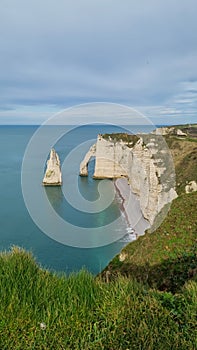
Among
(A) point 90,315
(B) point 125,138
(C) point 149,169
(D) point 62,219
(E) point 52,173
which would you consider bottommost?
(D) point 62,219

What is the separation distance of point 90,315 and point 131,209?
3692 centimetres

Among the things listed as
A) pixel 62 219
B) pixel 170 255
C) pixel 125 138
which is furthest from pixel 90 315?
pixel 125 138

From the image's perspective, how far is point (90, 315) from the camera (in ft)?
11.6

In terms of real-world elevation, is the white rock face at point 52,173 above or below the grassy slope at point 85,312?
above

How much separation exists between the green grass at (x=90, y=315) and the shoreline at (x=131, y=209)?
2619 centimetres

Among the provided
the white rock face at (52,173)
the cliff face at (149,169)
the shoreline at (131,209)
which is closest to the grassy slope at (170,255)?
the cliff face at (149,169)

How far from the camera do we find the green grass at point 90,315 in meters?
3.27

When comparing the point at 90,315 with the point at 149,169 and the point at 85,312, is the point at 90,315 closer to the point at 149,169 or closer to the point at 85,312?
the point at 85,312

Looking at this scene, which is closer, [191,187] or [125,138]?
[191,187]

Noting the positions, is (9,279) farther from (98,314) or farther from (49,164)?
(49,164)

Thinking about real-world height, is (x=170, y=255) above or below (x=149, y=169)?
below

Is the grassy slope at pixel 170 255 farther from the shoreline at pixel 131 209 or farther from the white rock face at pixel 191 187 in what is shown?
the shoreline at pixel 131 209

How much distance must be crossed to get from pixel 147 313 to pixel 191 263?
5.07 meters

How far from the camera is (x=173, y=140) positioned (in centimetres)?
4078
